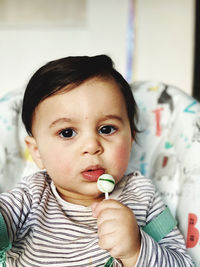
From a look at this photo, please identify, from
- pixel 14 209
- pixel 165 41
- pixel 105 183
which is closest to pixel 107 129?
pixel 105 183

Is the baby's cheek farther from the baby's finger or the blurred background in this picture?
the blurred background

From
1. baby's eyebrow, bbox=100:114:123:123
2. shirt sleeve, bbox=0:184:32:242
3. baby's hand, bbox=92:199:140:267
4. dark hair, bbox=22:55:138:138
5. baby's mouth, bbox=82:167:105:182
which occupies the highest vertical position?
dark hair, bbox=22:55:138:138

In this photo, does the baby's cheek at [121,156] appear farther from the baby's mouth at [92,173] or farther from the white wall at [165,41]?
the white wall at [165,41]

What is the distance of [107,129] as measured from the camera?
742 mm

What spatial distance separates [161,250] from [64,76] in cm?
40

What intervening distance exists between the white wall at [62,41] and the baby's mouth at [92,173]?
1.63 metres

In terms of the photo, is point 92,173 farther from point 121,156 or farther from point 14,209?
point 14,209

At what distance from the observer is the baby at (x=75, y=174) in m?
0.69

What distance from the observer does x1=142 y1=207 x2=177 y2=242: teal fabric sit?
0.74 metres

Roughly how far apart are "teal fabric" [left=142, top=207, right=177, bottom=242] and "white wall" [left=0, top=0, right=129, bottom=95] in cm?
163

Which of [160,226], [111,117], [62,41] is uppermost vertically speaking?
[111,117]

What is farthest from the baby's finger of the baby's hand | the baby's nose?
the baby's nose

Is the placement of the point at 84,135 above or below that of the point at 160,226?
above

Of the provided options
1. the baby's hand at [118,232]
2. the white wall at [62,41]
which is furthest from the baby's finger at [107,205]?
the white wall at [62,41]
